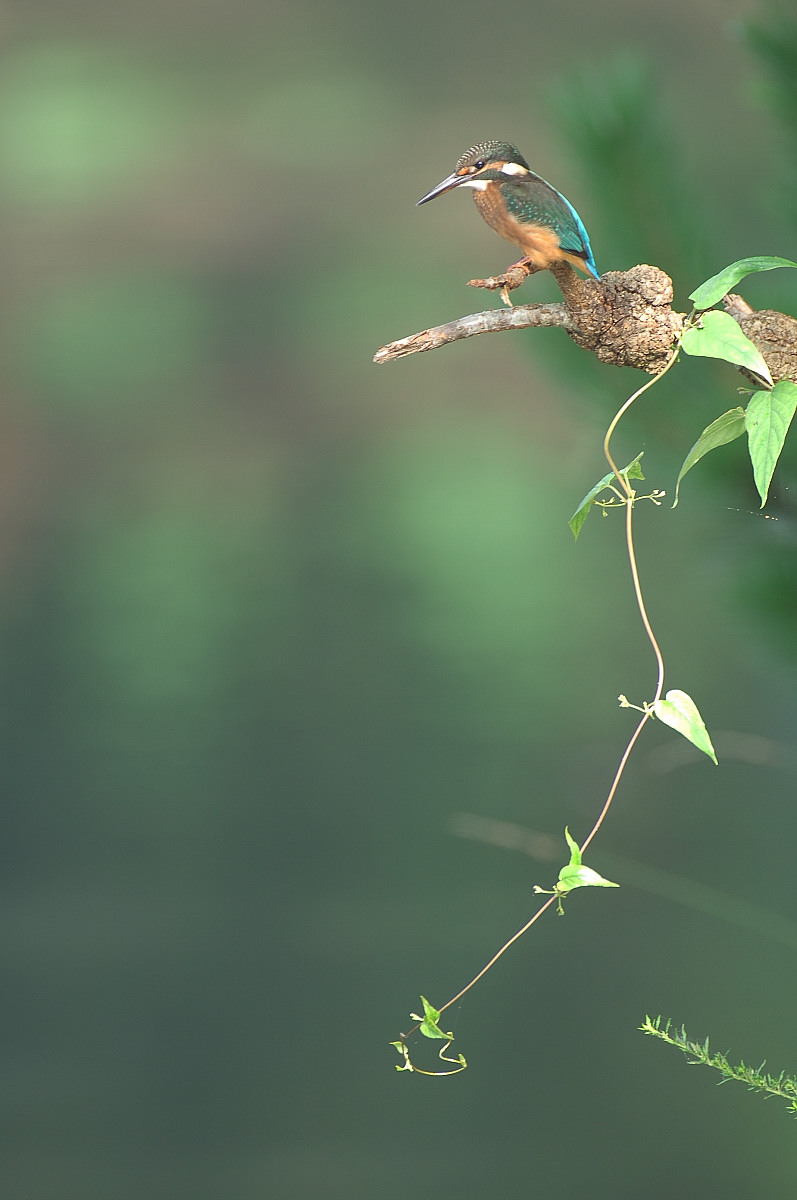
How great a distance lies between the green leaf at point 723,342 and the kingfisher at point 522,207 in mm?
40

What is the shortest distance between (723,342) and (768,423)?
27 millimetres

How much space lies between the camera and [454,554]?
3.71ft

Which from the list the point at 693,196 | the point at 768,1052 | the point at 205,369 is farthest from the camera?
→ the point at 205,369

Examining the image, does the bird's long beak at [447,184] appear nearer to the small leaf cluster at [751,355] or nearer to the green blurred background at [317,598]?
the small leaf cluster at [751,355]

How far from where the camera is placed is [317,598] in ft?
3.72

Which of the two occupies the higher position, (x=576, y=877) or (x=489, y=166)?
(x=489, y=166)

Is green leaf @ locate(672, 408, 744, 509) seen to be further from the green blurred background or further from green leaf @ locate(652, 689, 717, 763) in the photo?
the green blurred background

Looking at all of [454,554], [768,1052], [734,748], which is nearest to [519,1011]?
[768,1052]

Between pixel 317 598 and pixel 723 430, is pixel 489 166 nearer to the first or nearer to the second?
pixel 723 430

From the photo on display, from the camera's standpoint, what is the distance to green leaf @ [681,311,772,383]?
0.85 ft

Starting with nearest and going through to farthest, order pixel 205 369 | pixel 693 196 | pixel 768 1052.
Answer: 1. pixel 693 196
2. pixel 768 1052
3. pixel 205 369

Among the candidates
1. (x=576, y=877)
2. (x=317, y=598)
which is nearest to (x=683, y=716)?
(x=576, y=877)

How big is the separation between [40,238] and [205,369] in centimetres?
23

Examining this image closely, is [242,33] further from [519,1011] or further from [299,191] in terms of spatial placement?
[519,1011]
